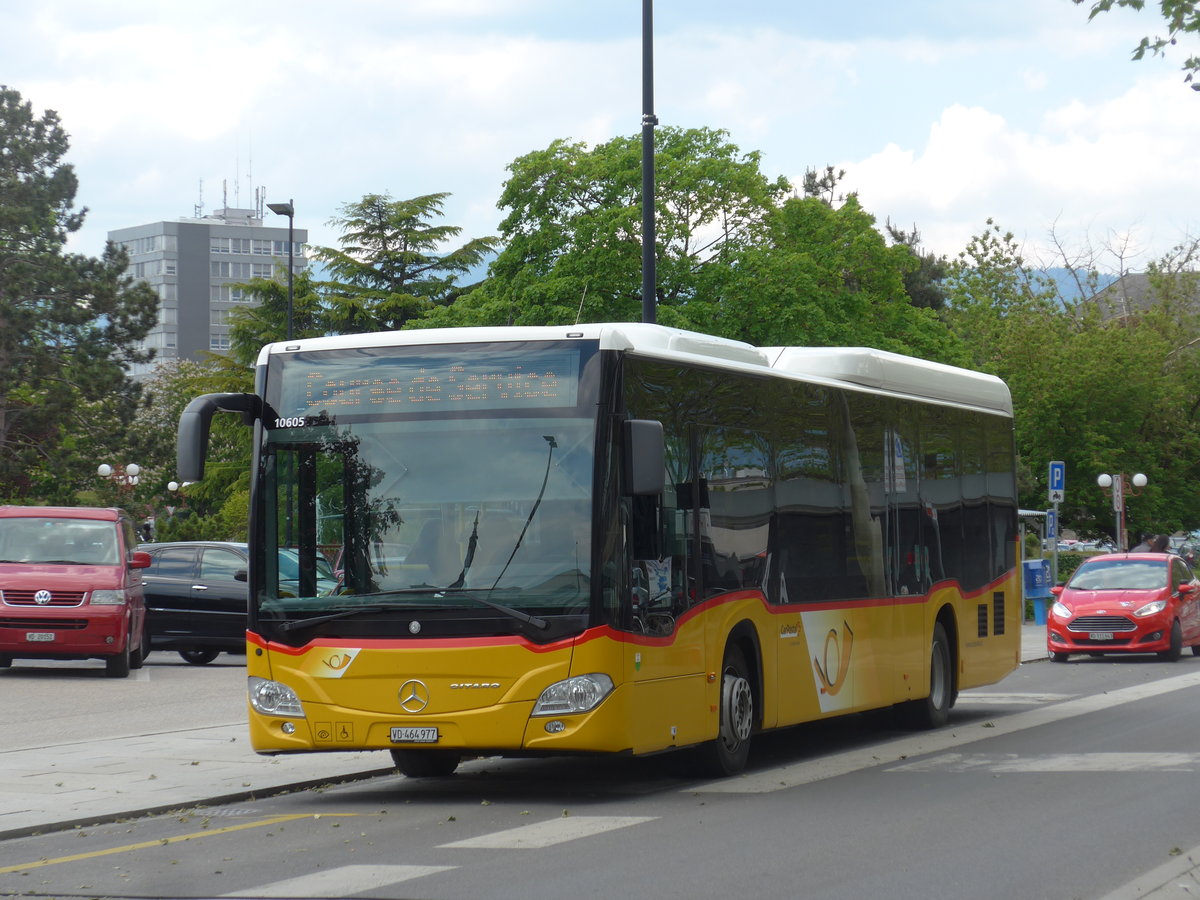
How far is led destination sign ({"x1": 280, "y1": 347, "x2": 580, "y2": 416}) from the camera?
11.3 metres

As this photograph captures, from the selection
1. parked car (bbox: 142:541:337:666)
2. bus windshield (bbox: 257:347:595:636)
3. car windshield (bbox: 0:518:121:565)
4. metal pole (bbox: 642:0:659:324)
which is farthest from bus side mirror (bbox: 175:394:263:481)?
parked car (bbox: 142:541:337:666)

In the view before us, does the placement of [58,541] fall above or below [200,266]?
below

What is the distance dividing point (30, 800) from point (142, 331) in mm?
46907

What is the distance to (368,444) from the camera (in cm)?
1139

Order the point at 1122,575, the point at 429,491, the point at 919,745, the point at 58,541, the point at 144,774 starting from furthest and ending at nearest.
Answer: the point at 1122,575
the point at 58,541
the point at 919,745
the point at 144,774
the point at 429,491

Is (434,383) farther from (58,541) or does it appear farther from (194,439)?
(58,541)

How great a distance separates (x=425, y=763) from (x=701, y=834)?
12.8ft

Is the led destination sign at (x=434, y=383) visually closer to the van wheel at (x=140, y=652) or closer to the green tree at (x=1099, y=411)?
the van wheel at (x=140, y=652)

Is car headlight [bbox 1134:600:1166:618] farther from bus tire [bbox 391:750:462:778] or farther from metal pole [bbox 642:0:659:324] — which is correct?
bus tire [bbox 391:750:462:778]

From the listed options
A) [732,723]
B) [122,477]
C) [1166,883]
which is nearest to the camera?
[1166,883]

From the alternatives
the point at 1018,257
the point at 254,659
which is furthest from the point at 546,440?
the point at 1018,257

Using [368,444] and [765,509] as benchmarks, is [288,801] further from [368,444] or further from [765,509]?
[765,509]

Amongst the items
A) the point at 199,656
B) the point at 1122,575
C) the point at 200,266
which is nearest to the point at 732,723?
the point at 199,656

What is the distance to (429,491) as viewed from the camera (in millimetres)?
11156
